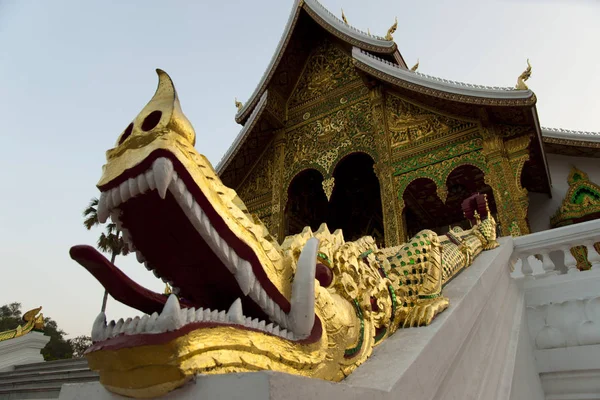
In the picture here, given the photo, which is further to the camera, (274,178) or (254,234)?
(274,178)

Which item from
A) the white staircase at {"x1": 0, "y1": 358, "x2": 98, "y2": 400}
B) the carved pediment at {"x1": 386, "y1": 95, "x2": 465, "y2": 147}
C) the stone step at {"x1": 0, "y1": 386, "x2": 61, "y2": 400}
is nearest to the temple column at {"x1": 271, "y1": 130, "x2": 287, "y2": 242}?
the carved pediment at {"x1": 386, "y1": 95, "x2": 465, "y2": 147}

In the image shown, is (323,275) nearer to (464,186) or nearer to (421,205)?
(464,186)

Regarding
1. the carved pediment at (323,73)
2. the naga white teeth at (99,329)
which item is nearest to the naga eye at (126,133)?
the naga white teeth at (99,329)

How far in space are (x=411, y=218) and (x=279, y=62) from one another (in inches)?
178

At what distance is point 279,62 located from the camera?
779 cm

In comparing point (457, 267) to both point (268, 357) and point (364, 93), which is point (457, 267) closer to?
point (268, 357)

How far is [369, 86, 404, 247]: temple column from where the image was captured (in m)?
5.93

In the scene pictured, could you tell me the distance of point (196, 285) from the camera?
33.8 inches

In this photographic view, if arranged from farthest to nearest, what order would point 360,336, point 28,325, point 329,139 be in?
point 329,139 < point 28,325 < point 360,336

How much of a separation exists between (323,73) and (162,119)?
7829mm

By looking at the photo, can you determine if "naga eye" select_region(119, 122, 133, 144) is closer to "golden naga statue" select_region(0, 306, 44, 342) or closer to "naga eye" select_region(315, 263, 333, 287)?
"naga eye" select_region(315, 263, 333, 287)

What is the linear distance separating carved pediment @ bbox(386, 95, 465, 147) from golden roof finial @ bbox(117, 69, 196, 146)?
6.00 meters

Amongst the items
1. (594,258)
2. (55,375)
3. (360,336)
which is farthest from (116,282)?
(55,375)

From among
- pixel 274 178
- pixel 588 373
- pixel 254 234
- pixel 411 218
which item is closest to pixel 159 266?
pixel 254 234
